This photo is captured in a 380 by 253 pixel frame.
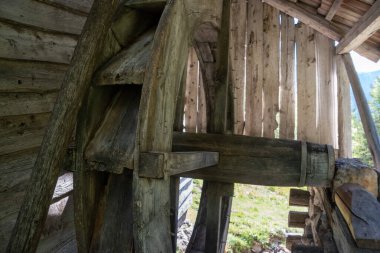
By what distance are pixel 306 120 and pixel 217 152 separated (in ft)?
11.3

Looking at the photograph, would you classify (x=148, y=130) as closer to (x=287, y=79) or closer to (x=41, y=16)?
(x=41, y=16)

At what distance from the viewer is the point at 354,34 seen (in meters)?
4.31

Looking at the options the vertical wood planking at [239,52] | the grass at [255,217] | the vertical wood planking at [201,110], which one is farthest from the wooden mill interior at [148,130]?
the grass at [255,217]

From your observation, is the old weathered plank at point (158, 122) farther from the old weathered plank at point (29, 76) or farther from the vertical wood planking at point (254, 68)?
the vertical wood planking at point (254, 68)

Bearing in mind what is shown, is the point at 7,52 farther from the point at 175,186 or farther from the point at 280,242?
the point at 280,242

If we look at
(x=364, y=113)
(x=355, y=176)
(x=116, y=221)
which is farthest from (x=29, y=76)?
(x=364, y=113)

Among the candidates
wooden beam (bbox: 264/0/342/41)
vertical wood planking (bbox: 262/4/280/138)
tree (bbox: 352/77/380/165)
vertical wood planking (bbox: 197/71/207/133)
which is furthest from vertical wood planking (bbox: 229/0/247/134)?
tree (bbox: 352/77/380/165)

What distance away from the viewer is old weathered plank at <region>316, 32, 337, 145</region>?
17.0 feet

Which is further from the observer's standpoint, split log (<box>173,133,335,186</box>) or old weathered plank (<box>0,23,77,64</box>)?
split log (<box>173,133,335,186</box>)

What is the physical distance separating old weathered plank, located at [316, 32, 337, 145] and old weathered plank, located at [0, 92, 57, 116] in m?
4.31

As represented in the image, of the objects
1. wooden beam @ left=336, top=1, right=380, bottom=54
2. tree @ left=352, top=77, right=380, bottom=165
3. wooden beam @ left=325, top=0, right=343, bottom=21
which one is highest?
wooden beam @ left=325, top=0, right=343, bottom=21

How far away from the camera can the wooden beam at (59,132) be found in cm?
120

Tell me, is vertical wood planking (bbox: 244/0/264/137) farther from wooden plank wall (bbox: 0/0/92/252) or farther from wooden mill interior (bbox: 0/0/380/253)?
wooden plank wall (bbox: 0/0/92/252)

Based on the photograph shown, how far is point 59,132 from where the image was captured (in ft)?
4.17
